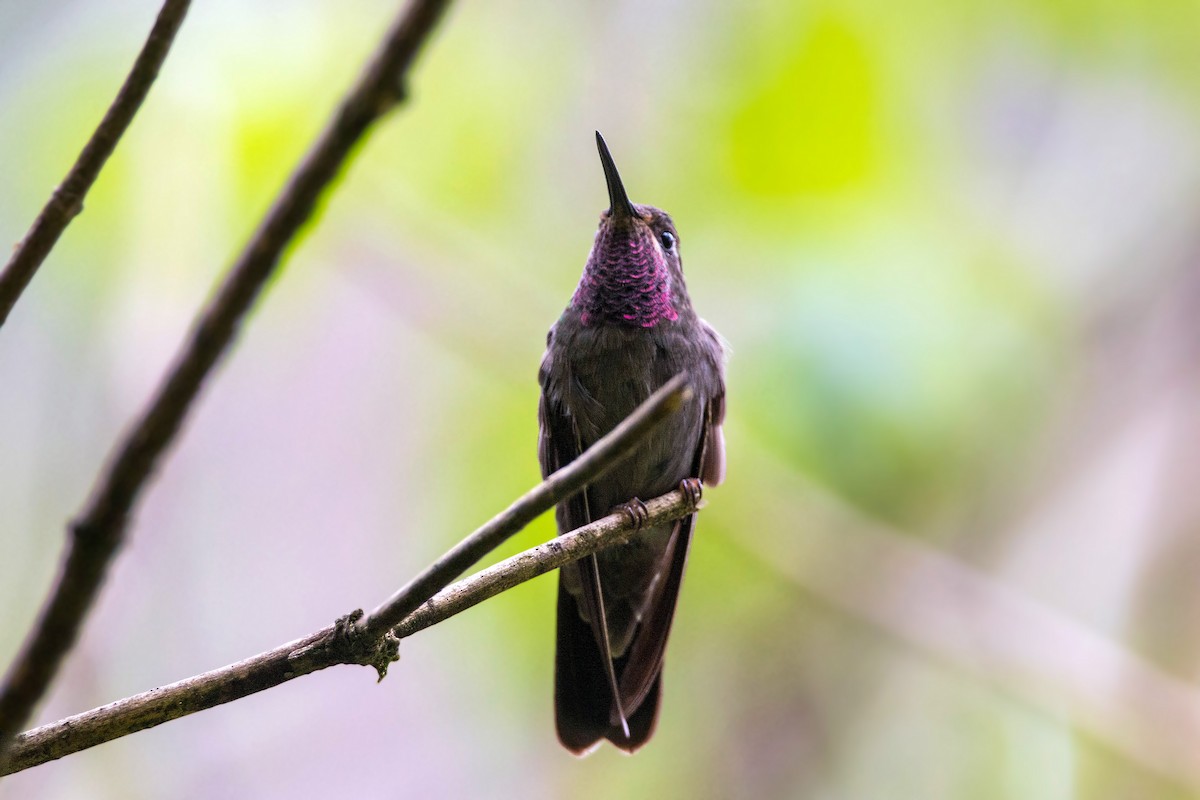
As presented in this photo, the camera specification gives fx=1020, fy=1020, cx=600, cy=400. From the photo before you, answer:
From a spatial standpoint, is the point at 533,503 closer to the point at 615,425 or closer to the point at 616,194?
the point at 615,425

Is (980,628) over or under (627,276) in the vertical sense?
under

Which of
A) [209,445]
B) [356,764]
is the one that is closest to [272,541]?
[209,445]

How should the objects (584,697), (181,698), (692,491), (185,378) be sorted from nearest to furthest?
1. (185,378)
2. (181,698)
3. (692,491)
4. (584,697)

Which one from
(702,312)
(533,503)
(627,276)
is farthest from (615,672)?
(533,503)

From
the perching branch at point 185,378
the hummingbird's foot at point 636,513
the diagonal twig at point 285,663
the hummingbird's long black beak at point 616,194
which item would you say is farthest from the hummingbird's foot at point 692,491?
the perching branch at point 185,378

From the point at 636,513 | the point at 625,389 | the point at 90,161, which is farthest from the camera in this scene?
the point at 625,389

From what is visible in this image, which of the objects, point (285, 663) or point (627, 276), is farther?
point (627, 276)

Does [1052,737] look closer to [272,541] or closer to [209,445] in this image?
[272,541]
